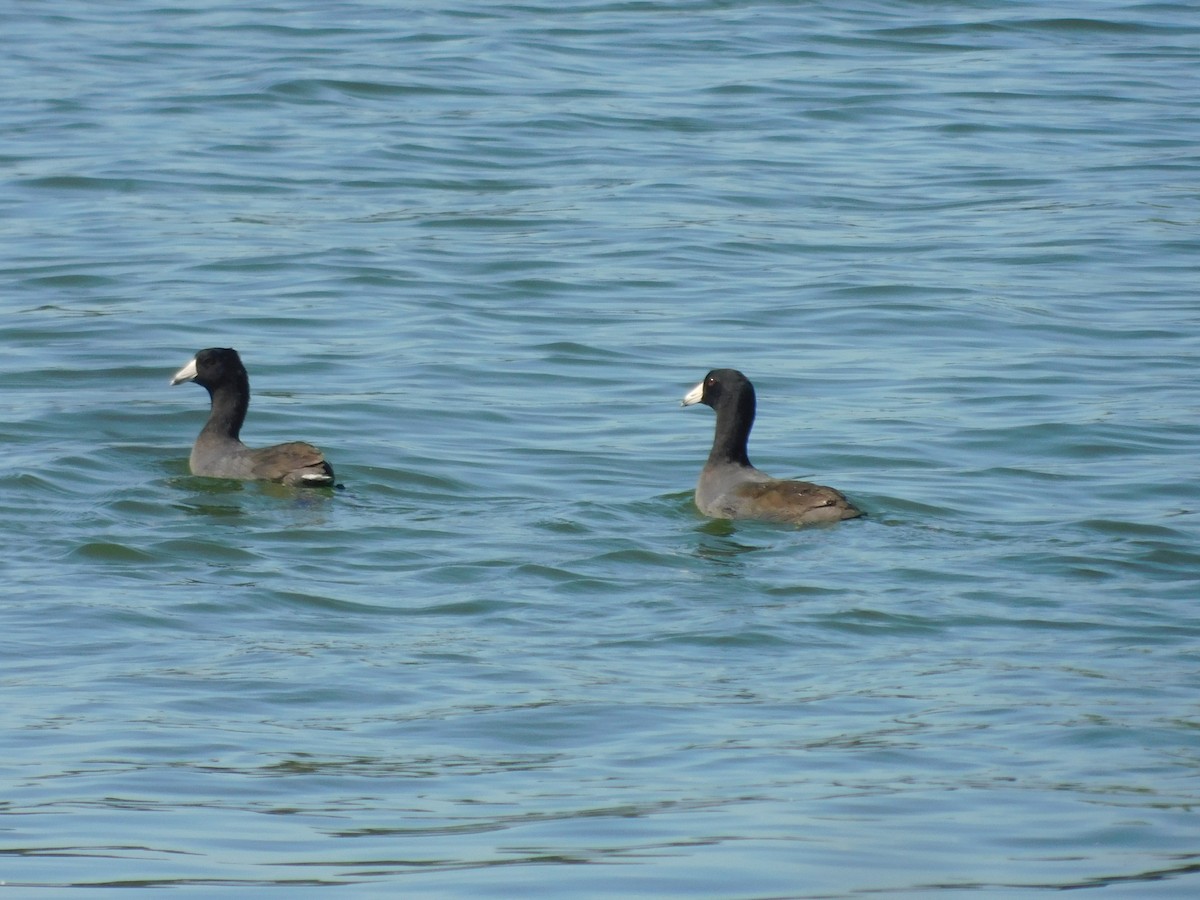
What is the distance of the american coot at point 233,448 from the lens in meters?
11.8

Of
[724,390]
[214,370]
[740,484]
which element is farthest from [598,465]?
[214,370]

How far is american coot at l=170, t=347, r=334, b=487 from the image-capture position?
1180cm

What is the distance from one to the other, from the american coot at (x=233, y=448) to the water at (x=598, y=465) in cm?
18

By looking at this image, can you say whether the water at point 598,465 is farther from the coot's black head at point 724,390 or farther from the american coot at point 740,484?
the coot's black head at point 724,390

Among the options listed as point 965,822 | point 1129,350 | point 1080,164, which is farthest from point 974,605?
point 1080,164

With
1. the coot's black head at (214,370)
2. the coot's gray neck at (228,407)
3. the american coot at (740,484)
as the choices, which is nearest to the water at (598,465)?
the american coot at (740,484)

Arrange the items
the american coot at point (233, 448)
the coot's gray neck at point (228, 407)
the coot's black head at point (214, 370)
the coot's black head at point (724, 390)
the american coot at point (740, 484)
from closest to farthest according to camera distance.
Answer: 1. the american coot at point (740, 484)
2. the american coot at point (233, 448)
3. the coot's black head at point (724, 390)
4. the coot's gray neck at point (228, 407)
5. the coot's black head at point (214, 370)

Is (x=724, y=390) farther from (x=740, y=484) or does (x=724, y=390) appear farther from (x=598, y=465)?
(x=598, y=465)

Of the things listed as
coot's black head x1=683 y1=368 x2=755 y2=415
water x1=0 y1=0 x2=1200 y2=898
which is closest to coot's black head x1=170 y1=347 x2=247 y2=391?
water x1=0 y1=0 x2=1200 y2=898

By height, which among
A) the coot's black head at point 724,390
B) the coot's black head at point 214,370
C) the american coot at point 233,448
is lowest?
the american coot at point 233,448

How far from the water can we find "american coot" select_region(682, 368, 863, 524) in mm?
147

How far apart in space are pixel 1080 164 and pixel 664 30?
28.7 feet

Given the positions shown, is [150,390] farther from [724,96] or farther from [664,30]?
[664,30]

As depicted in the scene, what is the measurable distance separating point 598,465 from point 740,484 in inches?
57.3
